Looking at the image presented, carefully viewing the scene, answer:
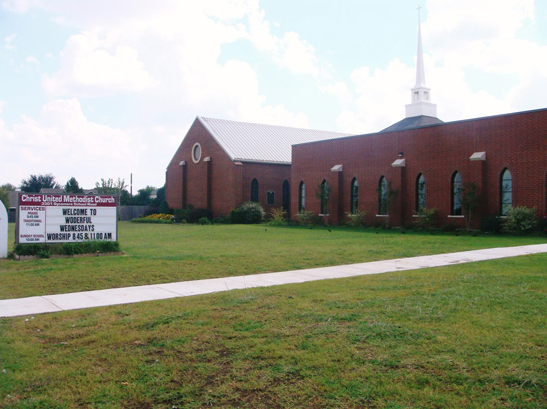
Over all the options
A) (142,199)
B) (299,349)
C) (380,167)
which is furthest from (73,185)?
(299,349)

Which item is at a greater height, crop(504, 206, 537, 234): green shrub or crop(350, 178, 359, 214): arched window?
crop(350, 178, 359, 214): arched window

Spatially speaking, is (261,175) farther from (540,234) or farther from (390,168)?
(540,234)

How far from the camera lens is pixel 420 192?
32719 millimetres

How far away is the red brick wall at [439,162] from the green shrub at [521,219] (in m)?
0.86

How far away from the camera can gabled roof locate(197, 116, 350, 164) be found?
4897cm

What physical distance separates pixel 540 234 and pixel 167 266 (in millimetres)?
18913

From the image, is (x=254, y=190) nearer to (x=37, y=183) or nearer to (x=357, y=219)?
(x=357, y=219)

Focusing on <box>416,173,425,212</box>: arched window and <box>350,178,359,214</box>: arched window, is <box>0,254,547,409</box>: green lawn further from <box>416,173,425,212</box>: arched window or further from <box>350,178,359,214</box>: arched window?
<box>350,178,359,214</box>: arched window

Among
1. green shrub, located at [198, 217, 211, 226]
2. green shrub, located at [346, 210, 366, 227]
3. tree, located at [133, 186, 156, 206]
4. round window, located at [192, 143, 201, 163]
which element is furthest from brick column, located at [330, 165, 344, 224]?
tree, located at [133, 186, 156, 206]

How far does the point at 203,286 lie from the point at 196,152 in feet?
139

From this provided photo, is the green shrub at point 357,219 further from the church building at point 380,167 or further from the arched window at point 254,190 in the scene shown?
the arched window at point 254,190

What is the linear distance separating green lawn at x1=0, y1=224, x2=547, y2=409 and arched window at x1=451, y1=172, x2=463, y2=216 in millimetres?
20303

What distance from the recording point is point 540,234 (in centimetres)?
2538

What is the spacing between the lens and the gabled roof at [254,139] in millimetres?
48969
